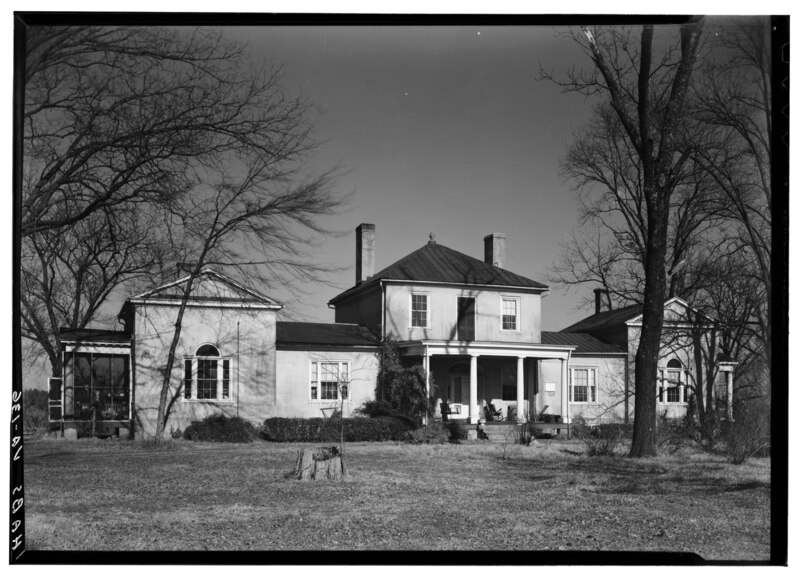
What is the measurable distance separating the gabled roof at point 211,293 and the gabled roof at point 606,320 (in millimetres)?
12616

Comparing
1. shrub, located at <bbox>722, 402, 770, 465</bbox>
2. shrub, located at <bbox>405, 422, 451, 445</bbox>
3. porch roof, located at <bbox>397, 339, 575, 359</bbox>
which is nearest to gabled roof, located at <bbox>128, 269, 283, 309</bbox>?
shrub, located at <bbox>405, 422, 451, 445</bbox>

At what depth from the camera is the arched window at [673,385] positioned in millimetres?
24247

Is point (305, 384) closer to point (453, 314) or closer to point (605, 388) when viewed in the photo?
point (453, 314)

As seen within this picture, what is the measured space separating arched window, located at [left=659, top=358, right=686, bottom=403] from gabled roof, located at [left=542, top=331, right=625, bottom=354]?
1.84 metres

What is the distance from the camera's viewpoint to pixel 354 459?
14875 mm

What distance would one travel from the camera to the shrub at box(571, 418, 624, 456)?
51.6ft

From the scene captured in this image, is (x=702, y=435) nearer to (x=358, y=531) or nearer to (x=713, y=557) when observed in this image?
(x=713, y=557)

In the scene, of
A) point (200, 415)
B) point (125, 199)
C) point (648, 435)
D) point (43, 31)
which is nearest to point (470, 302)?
point (200, 415)

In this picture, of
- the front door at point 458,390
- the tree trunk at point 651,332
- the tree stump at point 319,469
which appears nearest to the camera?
the tree stump at point 319,469

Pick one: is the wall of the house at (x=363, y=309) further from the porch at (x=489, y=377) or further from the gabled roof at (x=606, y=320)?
the gabled roof at (x=606, y=320)

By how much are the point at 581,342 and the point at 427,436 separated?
854 cm

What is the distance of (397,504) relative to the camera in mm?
9898

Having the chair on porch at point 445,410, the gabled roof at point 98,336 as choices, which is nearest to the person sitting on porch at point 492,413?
the chair on porch at point 445,410

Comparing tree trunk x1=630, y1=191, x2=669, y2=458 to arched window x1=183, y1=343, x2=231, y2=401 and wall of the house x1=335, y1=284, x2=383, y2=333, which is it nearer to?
arched window x1=183, y1=343, x2=231, y2=401
